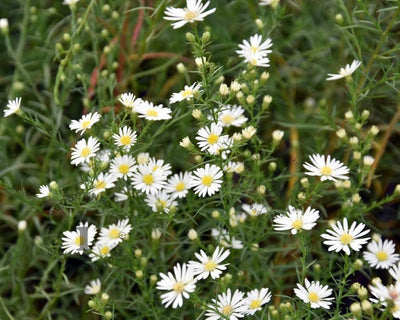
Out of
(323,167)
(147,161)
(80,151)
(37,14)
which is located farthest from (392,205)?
(37,14)

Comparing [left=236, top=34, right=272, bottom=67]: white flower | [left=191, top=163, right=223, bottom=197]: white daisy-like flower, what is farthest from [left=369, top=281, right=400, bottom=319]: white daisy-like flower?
[left=236, top=34, right=272, bottom=67]: white flower

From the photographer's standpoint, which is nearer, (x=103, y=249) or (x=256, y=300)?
(x=256, y=300)

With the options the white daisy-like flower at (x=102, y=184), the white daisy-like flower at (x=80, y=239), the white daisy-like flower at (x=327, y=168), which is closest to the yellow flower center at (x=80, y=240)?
the white daisy-like flower at (x=80, y=239)

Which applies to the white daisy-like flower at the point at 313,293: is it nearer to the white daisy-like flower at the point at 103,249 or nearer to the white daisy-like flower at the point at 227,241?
the white daisy-like flower at the point at 227,241

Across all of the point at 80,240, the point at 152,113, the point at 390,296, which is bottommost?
the point at 390,296

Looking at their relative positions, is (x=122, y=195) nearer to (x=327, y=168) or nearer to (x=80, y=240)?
(x=80, y=240)

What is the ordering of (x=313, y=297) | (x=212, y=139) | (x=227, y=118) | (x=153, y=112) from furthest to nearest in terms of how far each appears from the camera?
(x=227, y=118) → (x=153, y=112) → (x=212, y=139) → (x=313, y=297)

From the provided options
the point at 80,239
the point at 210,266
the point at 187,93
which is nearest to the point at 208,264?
the point at 210,266
